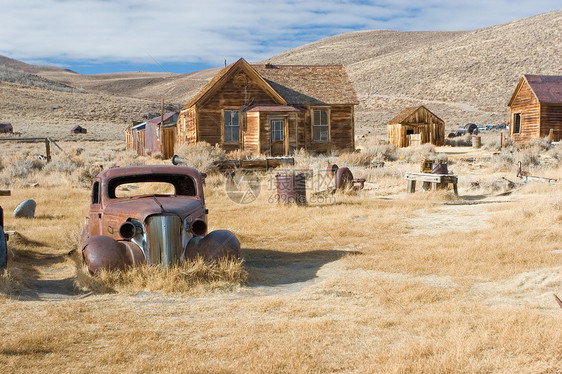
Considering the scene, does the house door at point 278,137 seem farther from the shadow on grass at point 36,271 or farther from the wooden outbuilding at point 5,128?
the wooden outbuilding at point 5,128

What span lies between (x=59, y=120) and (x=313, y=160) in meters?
48.3

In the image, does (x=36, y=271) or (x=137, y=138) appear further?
(x=137, y=138)

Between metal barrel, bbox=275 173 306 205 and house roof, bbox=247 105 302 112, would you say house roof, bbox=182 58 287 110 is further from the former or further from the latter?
metal barrel, bbox=275 173 306 205

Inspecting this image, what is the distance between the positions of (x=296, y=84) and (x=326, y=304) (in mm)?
22228

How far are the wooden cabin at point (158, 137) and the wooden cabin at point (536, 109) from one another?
20.5 metres

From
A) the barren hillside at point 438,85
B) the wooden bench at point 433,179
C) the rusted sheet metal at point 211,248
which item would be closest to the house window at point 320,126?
the wooden bench at point 433,179

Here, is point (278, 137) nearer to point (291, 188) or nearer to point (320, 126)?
point (320, 126)

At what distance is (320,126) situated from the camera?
27156 mm

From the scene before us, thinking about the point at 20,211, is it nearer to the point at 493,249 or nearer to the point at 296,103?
the point at 493,249

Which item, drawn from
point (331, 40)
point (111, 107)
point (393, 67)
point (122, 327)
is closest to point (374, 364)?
point (122, 327)

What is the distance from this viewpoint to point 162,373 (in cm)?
457

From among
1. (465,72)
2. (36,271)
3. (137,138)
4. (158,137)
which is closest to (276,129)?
(158,137)

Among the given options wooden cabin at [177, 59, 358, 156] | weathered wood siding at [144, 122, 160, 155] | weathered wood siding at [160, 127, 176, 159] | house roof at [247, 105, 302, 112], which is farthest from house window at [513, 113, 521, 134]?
weathered wood siding at [144, 122, 160, 155]

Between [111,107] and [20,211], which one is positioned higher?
[111,107]
